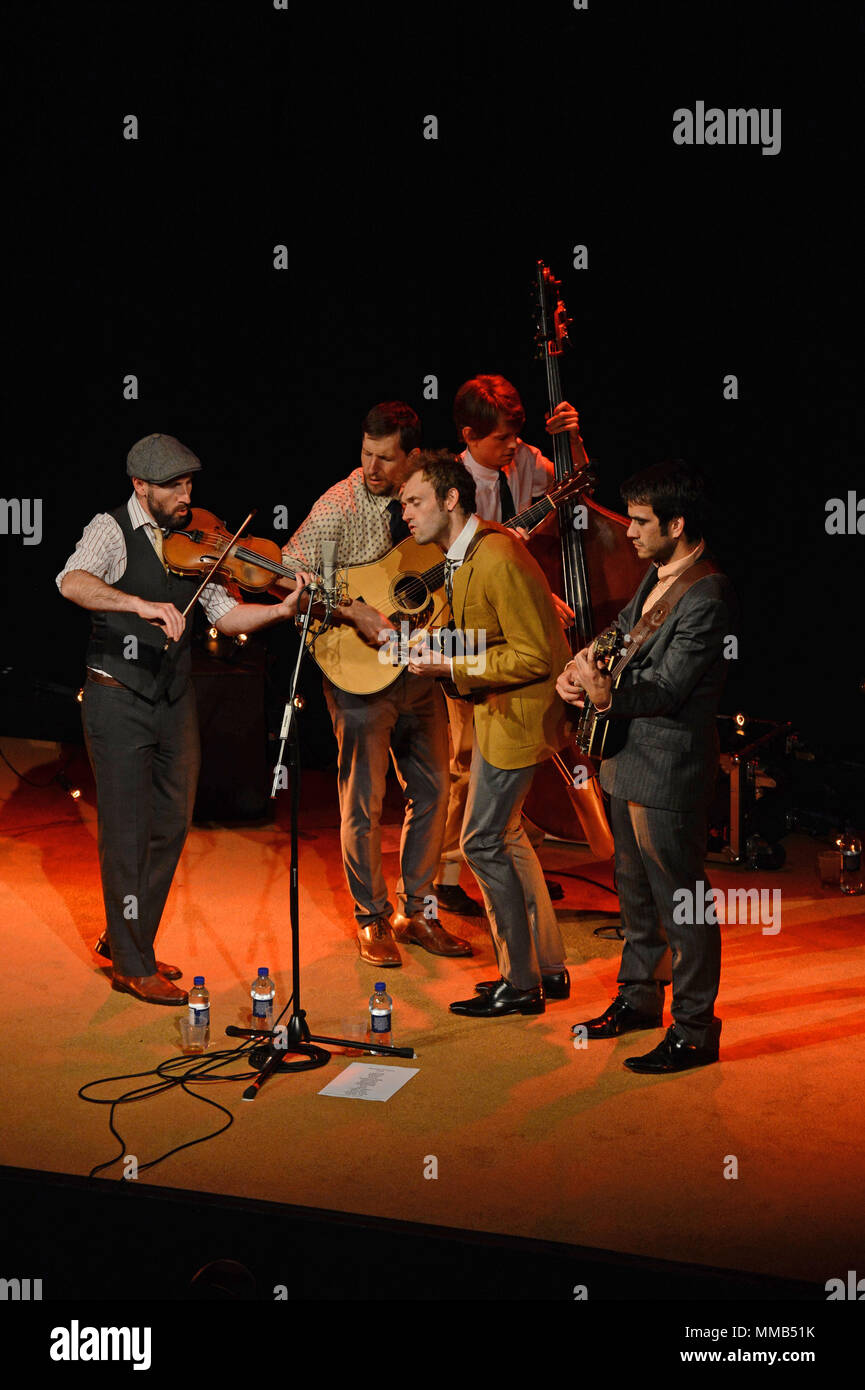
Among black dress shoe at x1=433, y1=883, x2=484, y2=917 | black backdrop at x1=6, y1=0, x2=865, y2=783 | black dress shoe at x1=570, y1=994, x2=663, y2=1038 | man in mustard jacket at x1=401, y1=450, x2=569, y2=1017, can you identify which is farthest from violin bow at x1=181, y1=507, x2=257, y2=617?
black backdrop at x1=6, y1=0, x2=865, y2=783

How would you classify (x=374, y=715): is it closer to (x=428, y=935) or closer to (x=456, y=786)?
(x=456, y=786)

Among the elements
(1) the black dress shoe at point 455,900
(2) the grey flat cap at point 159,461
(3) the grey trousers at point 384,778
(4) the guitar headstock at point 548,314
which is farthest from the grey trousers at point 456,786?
(2) the grey flat cap at point 159,461

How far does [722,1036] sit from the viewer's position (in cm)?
432

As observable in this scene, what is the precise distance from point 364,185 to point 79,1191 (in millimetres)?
Result: 5539

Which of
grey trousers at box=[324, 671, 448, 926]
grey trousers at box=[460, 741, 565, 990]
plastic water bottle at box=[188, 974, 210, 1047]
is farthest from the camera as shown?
grey trousers at box=[324, 671, 448, 926]

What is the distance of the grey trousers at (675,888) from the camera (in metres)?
3.97

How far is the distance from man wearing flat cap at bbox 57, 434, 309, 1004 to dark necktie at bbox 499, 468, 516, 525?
4.67ft

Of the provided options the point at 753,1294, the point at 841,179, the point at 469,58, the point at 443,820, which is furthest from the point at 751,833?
the point at 469,58

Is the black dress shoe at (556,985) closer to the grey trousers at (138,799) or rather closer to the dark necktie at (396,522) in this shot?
the grey trousers at (138,799)

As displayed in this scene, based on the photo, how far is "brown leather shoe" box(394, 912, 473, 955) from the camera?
511 cm

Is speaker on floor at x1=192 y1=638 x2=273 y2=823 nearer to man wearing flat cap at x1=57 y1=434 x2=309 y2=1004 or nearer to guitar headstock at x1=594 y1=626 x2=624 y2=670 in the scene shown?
man wearing flat cap at x1=57 y1=434 x2=309 y2=1004

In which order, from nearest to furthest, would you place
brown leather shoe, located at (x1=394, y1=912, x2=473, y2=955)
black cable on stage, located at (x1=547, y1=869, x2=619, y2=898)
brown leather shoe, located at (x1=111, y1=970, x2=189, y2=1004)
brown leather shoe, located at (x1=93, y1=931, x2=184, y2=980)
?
brown leather shoe, located at (x1=111, y1=970, x2=189, y2=1004), brown leather shoe, located at (x1=93, y1=931, x2=184, y2=980), brown leather shoe, located at (x1=394, y1=912, x2=473, y2=955), black cable on stage, located at (x1=547, y1=869, x2=619, y2=898)

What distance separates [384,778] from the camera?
499 cm

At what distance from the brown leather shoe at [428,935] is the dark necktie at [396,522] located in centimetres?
143
